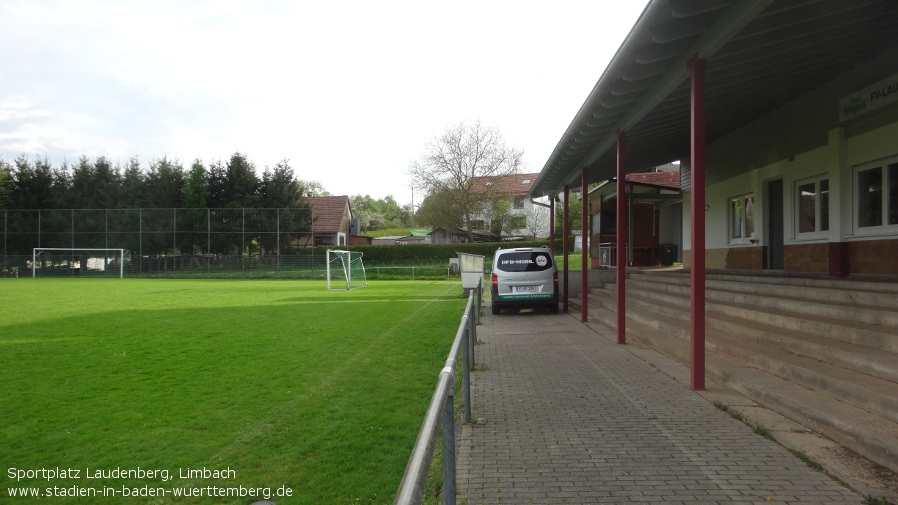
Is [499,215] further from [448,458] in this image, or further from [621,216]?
[448,458]

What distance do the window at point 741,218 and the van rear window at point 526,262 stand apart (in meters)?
4.38

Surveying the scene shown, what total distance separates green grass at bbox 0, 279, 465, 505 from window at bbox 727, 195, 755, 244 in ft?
23.0

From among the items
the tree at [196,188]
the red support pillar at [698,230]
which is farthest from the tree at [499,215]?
the red support pillar at [698,230]

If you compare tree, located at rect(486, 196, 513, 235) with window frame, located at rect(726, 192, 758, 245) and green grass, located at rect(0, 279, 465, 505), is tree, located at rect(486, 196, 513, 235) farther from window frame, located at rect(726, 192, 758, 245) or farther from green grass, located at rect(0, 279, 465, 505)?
green grass, located at rect(0, 279, 465, 505)

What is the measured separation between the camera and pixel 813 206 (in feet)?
37.0

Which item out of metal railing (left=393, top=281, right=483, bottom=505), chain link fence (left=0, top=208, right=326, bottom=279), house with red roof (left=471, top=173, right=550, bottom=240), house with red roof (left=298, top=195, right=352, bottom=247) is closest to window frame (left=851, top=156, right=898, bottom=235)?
metal railing (left=393, top=281, right=483, bottom=505)

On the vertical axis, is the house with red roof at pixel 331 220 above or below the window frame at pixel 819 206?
above

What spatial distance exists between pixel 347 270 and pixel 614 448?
2754cm

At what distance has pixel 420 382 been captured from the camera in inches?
305

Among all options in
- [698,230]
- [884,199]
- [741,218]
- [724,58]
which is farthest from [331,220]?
[698,230]

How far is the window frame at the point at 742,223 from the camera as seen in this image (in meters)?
14.0

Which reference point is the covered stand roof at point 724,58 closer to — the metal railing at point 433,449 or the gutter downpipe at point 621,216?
the gutter downpipe at point 621,216

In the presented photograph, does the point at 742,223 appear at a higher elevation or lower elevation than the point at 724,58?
lower

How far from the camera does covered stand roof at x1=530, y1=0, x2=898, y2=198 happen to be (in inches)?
234
